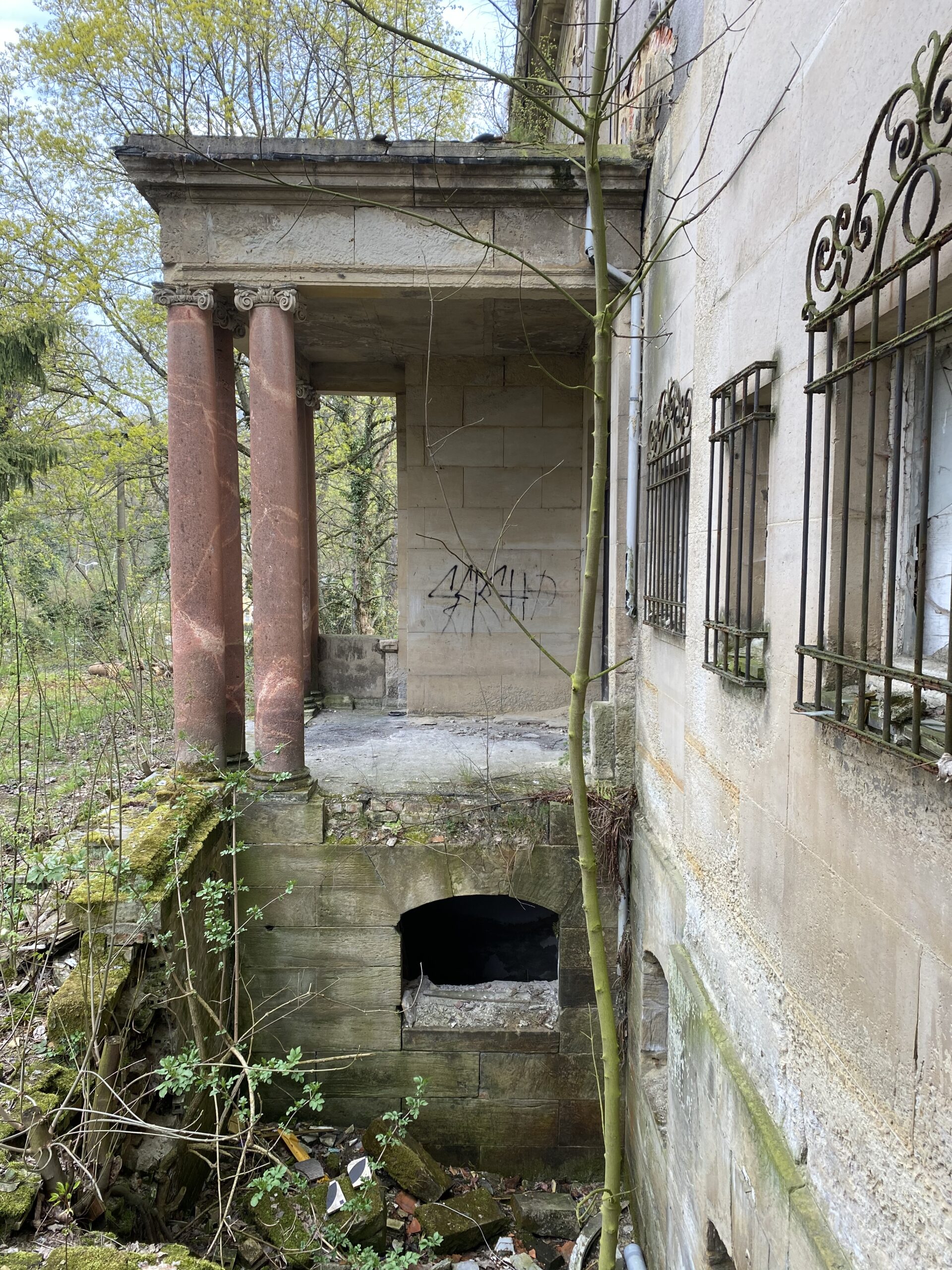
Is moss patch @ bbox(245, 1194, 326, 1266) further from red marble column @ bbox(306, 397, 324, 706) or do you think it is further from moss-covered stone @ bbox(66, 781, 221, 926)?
red marble column @ bbox(306, 397, 324, 706)

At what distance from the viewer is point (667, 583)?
14.8 ft

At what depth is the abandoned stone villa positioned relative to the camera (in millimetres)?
1910

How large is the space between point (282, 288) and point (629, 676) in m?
3.77

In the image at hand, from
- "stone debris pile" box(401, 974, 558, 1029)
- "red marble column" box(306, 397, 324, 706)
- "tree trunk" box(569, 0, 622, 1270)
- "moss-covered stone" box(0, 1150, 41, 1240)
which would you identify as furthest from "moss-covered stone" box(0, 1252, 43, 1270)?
"red marble column" box(306, 397, 324, 706)

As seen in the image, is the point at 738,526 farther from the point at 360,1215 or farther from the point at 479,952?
the point at 479,952

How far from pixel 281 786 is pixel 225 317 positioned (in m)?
3.67

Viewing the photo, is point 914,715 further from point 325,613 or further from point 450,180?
point 325,613

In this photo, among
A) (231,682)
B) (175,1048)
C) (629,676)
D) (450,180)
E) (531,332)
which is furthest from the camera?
(531,332)

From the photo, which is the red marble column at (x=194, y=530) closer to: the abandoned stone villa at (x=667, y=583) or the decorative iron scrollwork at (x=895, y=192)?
the abandoned stone villa at (x=667, y=583)

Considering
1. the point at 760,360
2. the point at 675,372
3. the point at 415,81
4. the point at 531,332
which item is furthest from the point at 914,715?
the point at 415,81

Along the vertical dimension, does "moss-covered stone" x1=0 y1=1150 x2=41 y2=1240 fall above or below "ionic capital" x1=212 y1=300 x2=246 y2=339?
below

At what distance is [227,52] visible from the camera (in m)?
10.9

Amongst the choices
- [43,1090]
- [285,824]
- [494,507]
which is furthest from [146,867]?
[494,507]

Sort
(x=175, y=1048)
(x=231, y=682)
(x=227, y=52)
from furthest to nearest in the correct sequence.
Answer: (x=227, y=52)
(x=231, y=682)
(x=175, y=1048)
